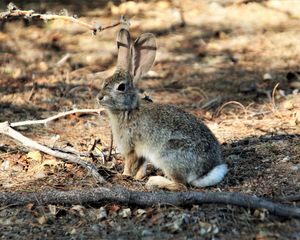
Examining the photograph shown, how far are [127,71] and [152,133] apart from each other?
67 cm

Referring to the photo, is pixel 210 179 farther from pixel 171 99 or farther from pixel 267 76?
pixel 267 76

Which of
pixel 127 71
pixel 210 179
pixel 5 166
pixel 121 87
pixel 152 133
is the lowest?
pixel 5 166

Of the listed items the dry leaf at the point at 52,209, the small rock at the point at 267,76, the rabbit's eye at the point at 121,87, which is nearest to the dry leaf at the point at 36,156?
the rabbit's eye at the point at 121,87

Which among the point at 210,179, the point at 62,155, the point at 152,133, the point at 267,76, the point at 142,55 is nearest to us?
the point at 210,179

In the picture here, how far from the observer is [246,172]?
17.0 ft

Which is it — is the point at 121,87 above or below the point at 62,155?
above

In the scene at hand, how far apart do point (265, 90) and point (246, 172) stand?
313 cm

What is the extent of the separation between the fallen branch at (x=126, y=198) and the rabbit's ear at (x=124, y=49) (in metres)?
1.44

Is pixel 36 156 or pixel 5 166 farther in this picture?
pixel 36 156

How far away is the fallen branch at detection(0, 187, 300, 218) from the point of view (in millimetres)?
4316

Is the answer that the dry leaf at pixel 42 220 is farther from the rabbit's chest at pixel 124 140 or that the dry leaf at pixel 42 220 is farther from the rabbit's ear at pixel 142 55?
the rabbit's ear at pixel 142 55

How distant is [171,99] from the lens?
Answer: 7992 millimetres

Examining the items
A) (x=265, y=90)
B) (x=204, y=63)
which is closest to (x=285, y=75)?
(x=265, y=90)

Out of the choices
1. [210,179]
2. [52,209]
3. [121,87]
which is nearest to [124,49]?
[121,87]
